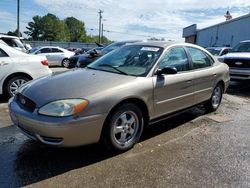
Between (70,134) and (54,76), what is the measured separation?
4.35 feet

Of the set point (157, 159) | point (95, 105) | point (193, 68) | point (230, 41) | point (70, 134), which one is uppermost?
point (230, 41)

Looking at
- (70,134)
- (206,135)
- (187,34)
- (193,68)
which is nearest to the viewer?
(70,134)

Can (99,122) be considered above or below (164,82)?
below

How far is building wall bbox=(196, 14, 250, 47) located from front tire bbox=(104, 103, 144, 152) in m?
24.0

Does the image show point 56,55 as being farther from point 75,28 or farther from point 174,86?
point 75,28

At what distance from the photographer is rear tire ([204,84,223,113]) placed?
6095mm

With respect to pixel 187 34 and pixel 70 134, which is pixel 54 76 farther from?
pixel 187 34

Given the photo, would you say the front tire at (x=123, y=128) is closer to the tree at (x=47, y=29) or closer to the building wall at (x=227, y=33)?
the building wall at (x=227, y=33)

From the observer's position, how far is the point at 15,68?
6.75 meters

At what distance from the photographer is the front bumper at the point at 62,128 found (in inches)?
129

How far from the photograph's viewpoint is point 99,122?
11.5 feet

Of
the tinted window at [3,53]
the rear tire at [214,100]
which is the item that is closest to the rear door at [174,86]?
the rear tire at [214,100]

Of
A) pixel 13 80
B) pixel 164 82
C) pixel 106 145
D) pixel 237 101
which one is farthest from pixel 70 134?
pixel 237 101

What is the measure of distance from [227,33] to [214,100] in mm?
28655
